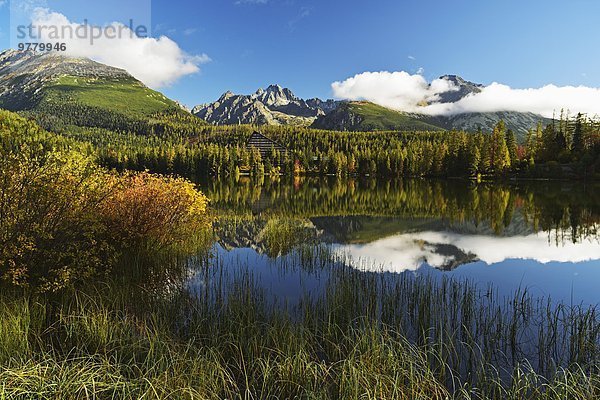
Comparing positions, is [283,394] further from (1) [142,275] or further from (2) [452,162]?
(2) [452,162]

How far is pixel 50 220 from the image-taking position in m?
11.8

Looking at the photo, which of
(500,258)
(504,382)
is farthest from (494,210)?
(504,382)

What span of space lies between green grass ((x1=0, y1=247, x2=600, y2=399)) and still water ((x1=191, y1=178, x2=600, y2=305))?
282cm

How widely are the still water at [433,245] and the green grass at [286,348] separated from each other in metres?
2.82

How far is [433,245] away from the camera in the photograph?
26609mm

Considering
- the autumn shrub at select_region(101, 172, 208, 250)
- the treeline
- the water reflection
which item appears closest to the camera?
the autumn shrub at select_region(101, 172, 208, 250)

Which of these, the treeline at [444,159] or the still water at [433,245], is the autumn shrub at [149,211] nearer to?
the still water at [433,245]

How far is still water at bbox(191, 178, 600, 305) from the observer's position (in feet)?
57.0

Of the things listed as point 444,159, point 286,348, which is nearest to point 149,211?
point 286,348

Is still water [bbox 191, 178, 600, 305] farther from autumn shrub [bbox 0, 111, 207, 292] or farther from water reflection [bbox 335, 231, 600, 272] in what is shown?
autumn shrub [bbox 0, 111, 207, 292]

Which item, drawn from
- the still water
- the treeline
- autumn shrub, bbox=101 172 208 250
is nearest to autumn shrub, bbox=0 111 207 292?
autumn shrub, bbox=101 172 208 250

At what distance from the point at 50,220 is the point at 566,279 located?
75.1 feet

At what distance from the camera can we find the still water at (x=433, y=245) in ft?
57.0

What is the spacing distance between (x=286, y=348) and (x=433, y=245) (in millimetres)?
20732
